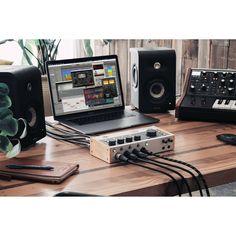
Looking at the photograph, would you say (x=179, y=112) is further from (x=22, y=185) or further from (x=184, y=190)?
(x=22, y=185)

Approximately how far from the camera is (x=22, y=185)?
133 cm

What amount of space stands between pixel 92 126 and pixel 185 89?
0.46 meters

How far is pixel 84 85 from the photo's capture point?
195cm

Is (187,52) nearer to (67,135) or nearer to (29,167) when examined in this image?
(67,135)

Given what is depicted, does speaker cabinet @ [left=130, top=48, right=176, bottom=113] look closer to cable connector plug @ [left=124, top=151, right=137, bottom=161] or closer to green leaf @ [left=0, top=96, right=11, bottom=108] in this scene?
cable connector plug @ [left=124, top=151, right=137, bottom=161]

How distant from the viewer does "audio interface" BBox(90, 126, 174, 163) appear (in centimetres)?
149

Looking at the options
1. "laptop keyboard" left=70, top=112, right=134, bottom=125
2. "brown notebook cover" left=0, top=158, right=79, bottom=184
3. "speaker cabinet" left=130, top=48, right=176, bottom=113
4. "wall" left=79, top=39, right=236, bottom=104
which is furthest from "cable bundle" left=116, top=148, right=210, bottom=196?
"wall" left=79, top=39, right=236, bottom=104

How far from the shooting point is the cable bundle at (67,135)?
1668 millimetres

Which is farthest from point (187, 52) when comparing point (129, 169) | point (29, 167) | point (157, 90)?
point (29, 167)

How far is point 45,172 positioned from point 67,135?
1.19ft

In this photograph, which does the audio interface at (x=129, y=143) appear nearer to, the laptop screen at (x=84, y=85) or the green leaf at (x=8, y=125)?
the green leaf at (x=8, y=125)

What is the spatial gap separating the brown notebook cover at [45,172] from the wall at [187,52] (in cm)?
166

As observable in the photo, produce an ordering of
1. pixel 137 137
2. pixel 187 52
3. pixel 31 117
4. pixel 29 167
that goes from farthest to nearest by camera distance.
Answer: pixel 187 52
pixel 31 117
pixel 137 137
pixel 29 167
